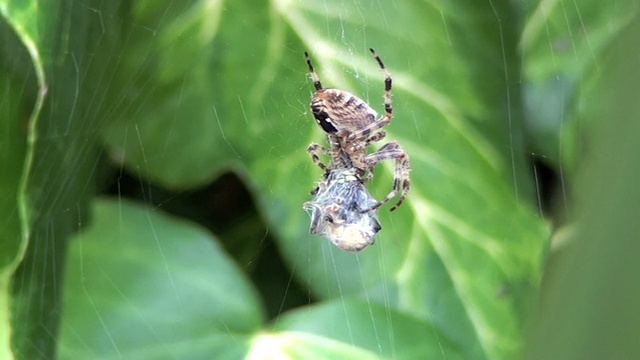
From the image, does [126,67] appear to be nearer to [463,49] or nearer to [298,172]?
[298,172]

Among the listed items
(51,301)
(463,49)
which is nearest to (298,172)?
(463,49)

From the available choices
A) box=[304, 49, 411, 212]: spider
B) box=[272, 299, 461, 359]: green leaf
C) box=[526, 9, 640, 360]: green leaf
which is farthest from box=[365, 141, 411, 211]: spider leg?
box=[526, 9, 640, 360]: green leaf

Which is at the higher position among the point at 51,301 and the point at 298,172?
the point at 298,172

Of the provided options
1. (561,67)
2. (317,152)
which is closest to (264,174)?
(317,152)

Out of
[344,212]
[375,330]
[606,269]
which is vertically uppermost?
[606,269]

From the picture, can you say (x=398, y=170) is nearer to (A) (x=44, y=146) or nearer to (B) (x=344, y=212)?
(B) (x=344, y=212)

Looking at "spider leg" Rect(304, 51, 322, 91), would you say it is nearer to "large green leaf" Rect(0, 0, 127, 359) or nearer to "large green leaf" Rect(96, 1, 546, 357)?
"large green leaf" Rect(96, 1, 546, 357)
